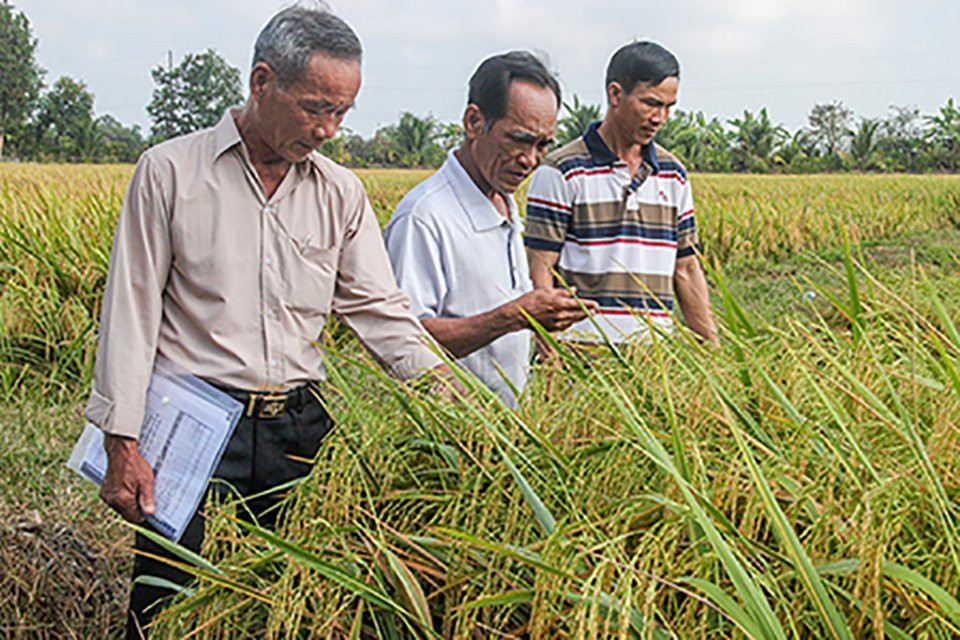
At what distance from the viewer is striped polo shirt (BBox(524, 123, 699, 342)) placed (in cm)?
254

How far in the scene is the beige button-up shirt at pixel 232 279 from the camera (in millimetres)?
1811

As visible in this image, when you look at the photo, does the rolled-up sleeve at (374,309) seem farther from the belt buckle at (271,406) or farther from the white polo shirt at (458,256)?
the belt buckle at (271,406)

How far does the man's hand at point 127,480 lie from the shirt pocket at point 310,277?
0.41 meters

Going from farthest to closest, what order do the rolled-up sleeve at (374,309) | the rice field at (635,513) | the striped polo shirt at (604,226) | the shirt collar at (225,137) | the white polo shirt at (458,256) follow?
the striped polo shirt at (604,226)
the white polo shirt at (458,256)
the rolled-up sleeve at (374,309)
the shirt collar at (225,137)
the rice field at (635,513)

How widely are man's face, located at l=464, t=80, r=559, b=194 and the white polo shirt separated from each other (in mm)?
70

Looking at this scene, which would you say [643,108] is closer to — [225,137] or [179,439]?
[225,137]

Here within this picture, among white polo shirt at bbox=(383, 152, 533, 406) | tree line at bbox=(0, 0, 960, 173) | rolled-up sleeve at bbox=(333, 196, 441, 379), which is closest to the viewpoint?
rolled-up sleeve at bbox=(333, 196, 441, 379)

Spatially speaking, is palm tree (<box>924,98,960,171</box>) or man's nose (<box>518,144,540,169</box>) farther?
palm tree (<box>924,98,960,171</box>)

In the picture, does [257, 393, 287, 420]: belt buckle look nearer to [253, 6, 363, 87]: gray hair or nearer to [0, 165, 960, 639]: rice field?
[0, 165, 960, 639]: rice field

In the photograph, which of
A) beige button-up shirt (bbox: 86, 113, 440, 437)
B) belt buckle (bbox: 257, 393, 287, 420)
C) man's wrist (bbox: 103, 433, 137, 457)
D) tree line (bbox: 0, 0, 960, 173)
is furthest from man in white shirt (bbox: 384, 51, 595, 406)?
tree line (bbox: 0, 0, 960, 173)

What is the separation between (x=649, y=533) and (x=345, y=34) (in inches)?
47.0

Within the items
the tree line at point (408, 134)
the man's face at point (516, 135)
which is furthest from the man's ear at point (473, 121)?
the tree line at point (408, 134)

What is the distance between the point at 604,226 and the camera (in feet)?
8.37

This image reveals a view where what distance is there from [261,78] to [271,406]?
632 millimetres
